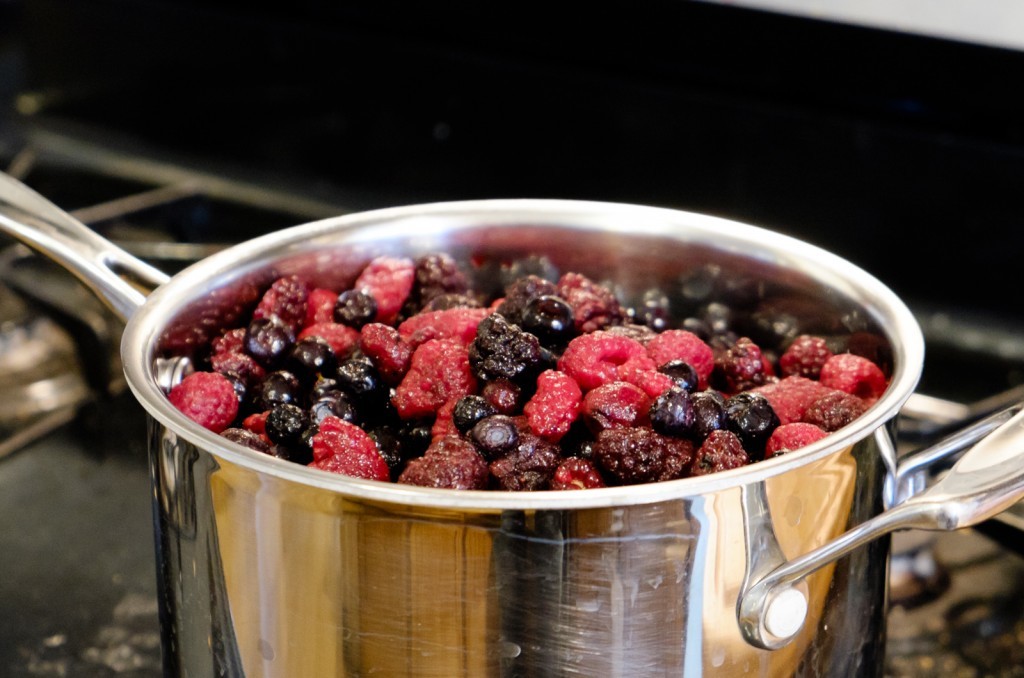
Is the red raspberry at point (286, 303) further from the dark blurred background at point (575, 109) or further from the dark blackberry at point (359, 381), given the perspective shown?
the dark blurred background at point (575, 109)

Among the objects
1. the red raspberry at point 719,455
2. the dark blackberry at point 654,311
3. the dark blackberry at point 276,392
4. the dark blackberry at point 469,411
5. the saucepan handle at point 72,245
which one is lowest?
the dark blackberry at point 276,392

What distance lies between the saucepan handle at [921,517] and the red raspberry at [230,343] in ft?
1.44

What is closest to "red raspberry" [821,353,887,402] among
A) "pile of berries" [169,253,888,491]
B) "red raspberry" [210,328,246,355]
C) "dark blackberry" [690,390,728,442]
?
"pile of berries" [169,253,888,491]

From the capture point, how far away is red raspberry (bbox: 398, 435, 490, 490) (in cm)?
63

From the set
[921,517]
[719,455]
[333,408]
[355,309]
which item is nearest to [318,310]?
[355,309]

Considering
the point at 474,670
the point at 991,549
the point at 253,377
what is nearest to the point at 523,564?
the point at 474,670

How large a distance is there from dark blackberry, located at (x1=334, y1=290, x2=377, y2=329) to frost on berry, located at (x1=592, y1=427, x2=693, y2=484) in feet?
0.88

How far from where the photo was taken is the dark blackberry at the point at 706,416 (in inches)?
27.4

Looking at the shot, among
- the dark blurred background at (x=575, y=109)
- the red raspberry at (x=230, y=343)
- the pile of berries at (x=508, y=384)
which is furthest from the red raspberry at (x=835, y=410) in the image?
the dark blurred background at (x=575, y=109)

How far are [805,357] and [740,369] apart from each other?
5 centimetres

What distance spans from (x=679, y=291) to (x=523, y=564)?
0.44 meters

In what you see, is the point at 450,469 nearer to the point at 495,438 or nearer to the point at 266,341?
the point at 495,438

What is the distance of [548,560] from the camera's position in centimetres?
52

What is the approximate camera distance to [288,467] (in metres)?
0.53
